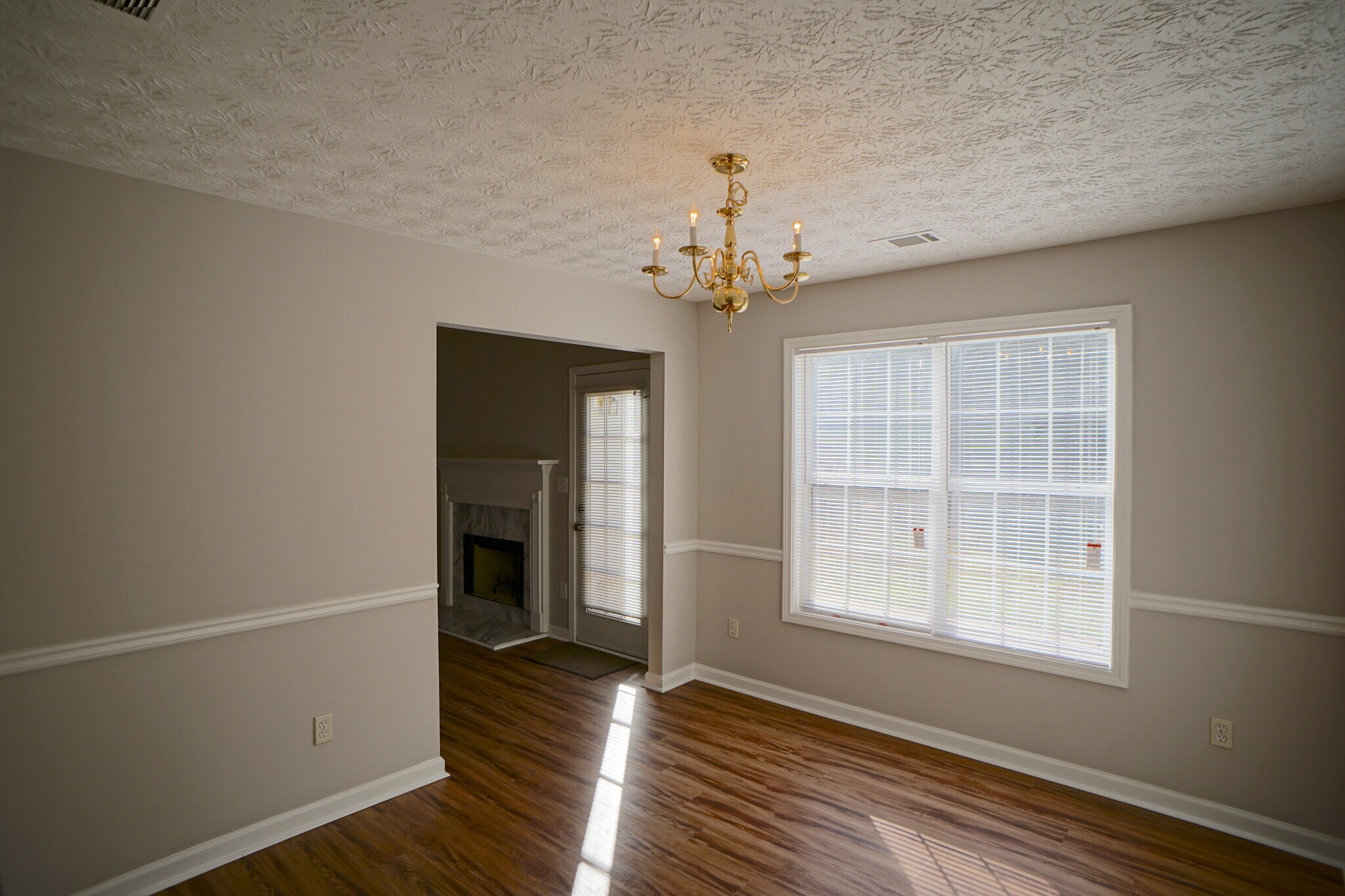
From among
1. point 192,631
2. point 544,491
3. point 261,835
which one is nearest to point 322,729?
point 261,835

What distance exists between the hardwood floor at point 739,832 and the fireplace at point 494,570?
219cm

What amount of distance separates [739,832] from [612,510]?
2752 mm

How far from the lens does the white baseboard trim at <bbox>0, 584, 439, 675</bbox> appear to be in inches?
91.6

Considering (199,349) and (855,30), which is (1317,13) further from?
(199,349)

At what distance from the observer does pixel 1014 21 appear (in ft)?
5.16

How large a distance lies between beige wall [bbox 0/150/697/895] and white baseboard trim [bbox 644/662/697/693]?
5.32 feet

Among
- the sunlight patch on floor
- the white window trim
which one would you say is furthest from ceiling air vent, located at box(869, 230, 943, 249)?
the sunlight patch on floor

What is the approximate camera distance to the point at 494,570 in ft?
21.1

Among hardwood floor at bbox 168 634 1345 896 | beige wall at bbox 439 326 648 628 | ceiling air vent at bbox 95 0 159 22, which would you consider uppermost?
ceiling air vent at bbox 95 0 159 22

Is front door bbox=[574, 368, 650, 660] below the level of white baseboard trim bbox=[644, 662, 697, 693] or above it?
above

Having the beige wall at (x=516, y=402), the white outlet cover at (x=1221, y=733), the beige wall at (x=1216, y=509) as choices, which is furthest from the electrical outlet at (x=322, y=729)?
the white outlet cover at (x=1221, y=733)

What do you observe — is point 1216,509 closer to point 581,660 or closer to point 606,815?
point 606,815

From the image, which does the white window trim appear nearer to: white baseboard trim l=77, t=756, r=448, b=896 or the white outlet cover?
the white outlet cover

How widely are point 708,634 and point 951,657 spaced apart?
164 cm
